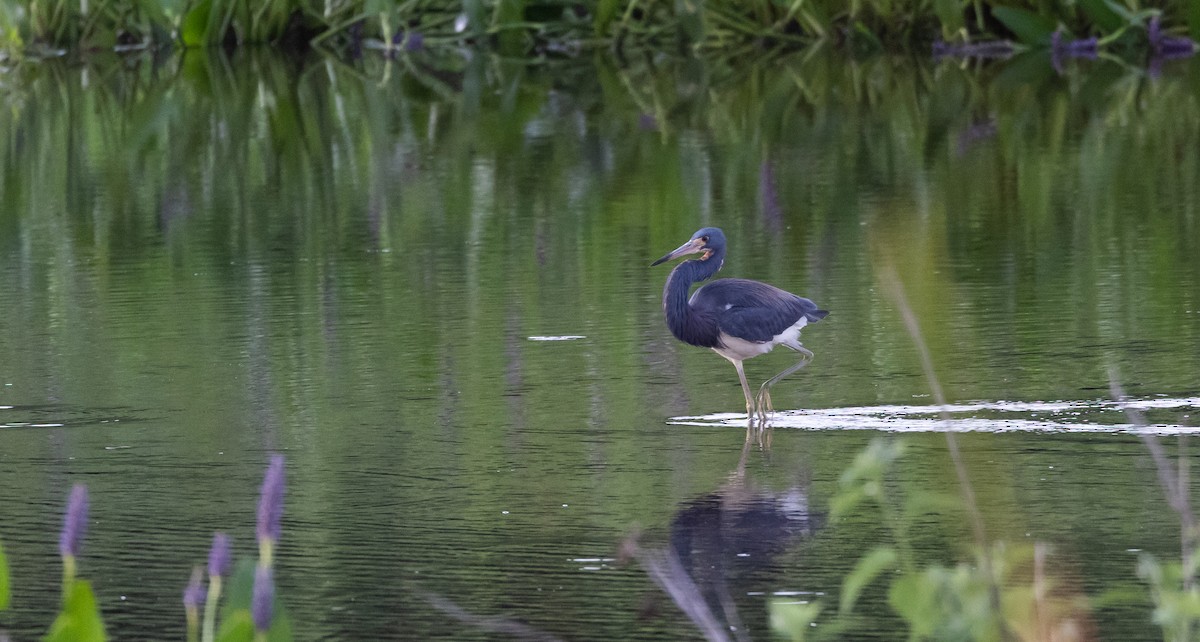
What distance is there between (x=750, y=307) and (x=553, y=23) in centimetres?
1581

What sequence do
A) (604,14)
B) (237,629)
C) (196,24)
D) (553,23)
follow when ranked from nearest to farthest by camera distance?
(237,629)
(604,14)
(196,24)
(553,23)

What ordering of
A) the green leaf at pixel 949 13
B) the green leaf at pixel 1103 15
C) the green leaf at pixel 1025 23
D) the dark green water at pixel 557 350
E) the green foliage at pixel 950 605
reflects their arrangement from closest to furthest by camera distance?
the green foliage at pixel 950 605, the dark green water at pixel 557 350, the green leaf at pixel 1103 15, the green leaf at pixel 949 13, the green leaf at pixel 1025 23

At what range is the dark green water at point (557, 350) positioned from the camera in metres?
4.75

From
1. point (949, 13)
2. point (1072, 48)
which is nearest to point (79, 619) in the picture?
point (949, 13)

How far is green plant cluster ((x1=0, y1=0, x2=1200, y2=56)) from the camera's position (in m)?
20.1

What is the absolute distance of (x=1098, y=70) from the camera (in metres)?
18.3

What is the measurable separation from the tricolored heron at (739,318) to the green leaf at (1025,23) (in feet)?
44.4

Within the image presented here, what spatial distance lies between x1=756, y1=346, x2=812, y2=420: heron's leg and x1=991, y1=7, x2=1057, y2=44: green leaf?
1327cm

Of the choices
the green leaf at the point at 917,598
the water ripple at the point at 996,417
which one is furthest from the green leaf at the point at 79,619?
the water ripple at the point at 996,417

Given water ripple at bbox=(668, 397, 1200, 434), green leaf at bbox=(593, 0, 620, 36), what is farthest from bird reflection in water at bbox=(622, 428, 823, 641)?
green leaf at bbox=(593, 0, 620, 36)

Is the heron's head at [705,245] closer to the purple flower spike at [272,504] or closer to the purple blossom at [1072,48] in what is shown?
the purple flower spike at [272,504]

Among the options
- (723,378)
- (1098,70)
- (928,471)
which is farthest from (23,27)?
(928,471)

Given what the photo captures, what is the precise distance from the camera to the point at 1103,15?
754 inches

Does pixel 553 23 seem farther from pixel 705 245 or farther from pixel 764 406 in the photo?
pixel 764 406
